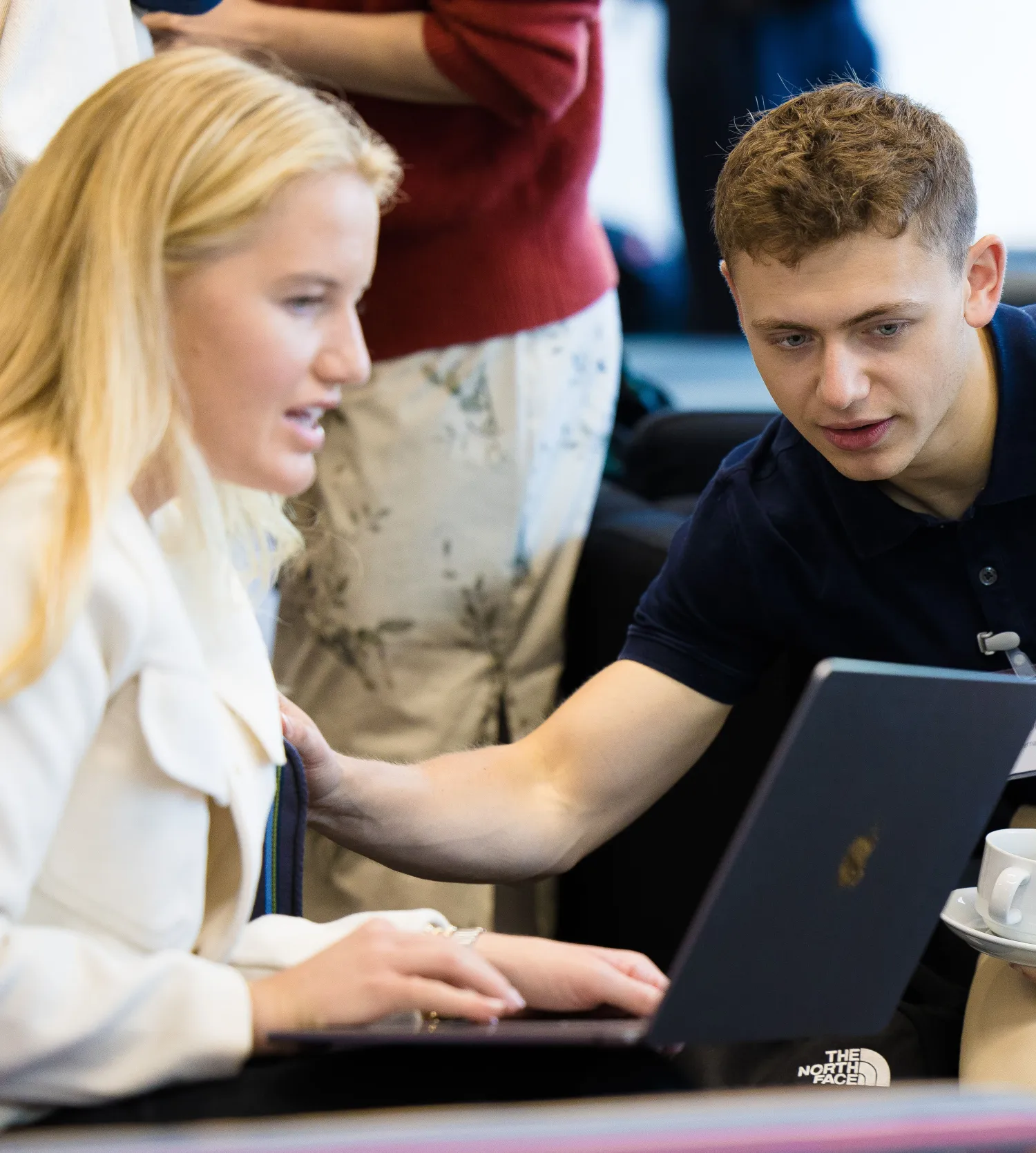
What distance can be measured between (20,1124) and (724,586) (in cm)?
79

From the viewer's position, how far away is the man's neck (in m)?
1.31

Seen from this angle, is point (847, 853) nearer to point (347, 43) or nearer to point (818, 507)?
point (818, 507)

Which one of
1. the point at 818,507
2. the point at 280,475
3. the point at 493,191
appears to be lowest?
the point at 818,507

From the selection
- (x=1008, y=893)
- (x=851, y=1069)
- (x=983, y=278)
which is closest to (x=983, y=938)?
(x=1008, y=893)

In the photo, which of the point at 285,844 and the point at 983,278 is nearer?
the point at 285,844

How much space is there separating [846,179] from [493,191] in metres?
0.56

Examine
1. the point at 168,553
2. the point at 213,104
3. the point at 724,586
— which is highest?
the point at 213,104

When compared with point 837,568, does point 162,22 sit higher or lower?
higher

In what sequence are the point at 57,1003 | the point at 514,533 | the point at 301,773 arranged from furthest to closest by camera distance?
the point at 514,533 < the point at 301,773 < the point at 57,1003

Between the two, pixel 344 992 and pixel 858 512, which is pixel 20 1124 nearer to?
pixel 344 992

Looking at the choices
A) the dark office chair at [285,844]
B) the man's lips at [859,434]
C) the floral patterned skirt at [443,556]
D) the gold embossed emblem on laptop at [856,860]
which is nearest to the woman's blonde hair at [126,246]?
the dark office chair at [285,844]

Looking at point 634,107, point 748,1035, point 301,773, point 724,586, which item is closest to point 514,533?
point 724,586

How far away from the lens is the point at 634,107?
330cm

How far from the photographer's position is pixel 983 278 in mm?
1311
